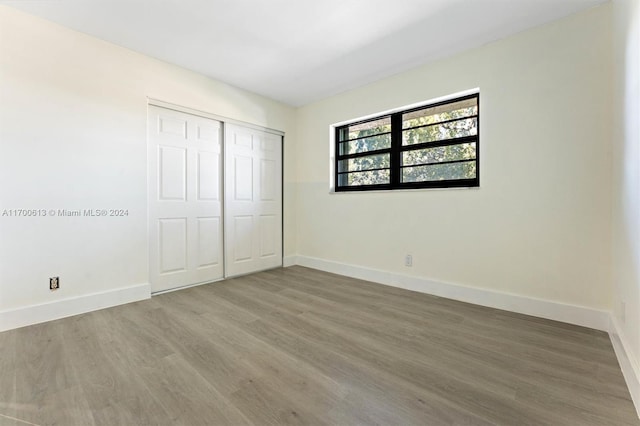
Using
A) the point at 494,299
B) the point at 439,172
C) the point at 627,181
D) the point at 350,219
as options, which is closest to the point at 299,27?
the point at 439,172

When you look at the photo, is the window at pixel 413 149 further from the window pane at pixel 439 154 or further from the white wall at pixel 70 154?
the white wall at pixel 70 154

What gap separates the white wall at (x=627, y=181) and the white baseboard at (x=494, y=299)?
0.20 m

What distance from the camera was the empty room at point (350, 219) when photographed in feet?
4.72

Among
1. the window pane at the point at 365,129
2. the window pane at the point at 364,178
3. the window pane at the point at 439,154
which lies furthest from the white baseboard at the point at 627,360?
the window pane at the point at 365,129

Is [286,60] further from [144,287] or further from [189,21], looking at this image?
[144,287]

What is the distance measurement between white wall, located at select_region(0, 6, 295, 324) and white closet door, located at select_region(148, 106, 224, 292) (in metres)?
0.14

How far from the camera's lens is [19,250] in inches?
85.8

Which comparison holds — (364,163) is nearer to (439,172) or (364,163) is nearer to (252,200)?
(439,172)

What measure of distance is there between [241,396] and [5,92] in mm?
2874

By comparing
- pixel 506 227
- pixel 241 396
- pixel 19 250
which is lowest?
pixel 241 396

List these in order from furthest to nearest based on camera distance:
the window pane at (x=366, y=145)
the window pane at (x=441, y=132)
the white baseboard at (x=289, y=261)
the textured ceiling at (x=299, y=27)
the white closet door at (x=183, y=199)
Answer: the white baseboard at (x=289, y=261) → the window pane at (x=366, y=145) → the white closet door at (x=183, y=199) → the window pane at (x=441, y=132) → the textured ceiling at (x=299, y=27)

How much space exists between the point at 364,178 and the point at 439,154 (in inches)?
40.2

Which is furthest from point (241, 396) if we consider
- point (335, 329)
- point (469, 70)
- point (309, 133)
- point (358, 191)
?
point (309, 133)

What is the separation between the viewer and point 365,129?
3.69 metres
